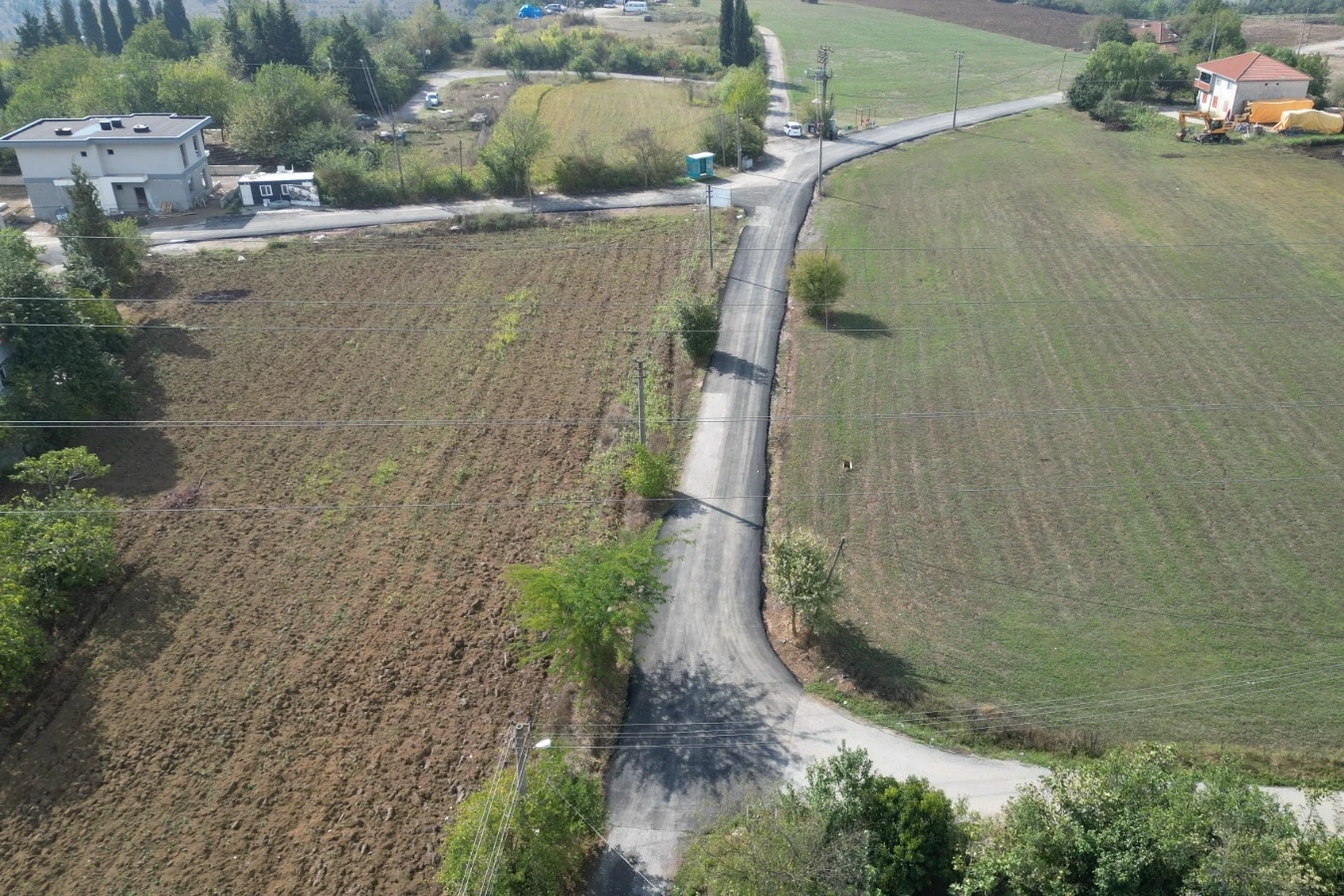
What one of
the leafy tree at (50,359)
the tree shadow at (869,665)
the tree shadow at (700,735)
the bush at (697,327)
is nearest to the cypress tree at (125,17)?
the leafy tree at (50,359)

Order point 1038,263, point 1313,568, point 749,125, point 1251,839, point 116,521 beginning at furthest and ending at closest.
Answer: point 749,125 < point 1038,263 < point 116,521 < point 1313,568 < point 1251,839

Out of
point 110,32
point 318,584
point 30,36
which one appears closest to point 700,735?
point 318,584

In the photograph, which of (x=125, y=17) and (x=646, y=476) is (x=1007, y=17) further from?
(x=646, y=476)

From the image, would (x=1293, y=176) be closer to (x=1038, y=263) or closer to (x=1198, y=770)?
(x=1038, y=263)


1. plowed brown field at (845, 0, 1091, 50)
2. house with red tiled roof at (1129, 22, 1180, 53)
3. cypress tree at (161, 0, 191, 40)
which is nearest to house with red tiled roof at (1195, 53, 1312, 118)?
house with red tiled roof at (1129, 22, 1180, 53)

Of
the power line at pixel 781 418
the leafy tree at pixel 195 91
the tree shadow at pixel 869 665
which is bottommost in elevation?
the tree shadow at pixel 869 665

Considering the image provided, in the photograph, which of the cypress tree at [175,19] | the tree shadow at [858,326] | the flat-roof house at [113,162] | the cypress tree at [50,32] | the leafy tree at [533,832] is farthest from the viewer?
the cypress tree at [175,19]

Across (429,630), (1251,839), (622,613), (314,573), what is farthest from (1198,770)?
(314,573)

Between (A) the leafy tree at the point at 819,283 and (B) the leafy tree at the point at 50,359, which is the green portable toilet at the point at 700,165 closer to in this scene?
(A) the leafy tree at the point at 819,283
